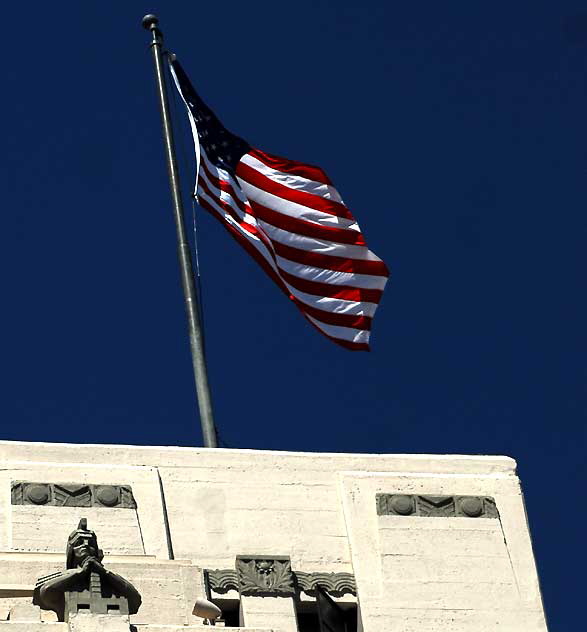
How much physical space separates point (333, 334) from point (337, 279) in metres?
1.11

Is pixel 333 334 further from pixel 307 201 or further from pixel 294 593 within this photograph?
pixel 294 593

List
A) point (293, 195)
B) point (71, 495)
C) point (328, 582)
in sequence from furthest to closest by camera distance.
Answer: point (293, 195), point (71, 495), point (328, 582)

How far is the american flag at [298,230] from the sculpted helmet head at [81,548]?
11.6 metres

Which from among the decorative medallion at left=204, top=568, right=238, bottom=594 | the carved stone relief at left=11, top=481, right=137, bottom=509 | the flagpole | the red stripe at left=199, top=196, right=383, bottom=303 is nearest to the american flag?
the red stripe at left=199, top=196, right=383, bottom=303

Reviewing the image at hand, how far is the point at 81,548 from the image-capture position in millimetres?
37375

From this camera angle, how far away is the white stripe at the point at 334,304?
4912 cm

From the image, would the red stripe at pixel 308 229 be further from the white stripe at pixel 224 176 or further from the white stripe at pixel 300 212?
the white stripe at pixel 224 176

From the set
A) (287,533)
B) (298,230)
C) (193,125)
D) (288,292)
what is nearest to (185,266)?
(288,292)

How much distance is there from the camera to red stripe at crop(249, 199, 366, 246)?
5009cm

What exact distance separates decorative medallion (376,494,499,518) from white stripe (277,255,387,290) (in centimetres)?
714

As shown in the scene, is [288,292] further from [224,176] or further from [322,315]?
[224,176]

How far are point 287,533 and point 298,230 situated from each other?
8.93 metres

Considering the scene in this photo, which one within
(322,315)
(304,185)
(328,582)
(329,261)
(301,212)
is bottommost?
(328,582)

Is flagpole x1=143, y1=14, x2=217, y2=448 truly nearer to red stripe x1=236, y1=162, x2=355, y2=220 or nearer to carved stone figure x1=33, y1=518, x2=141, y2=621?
red stripe x1=236, y1=162, x2=355, y2=220
